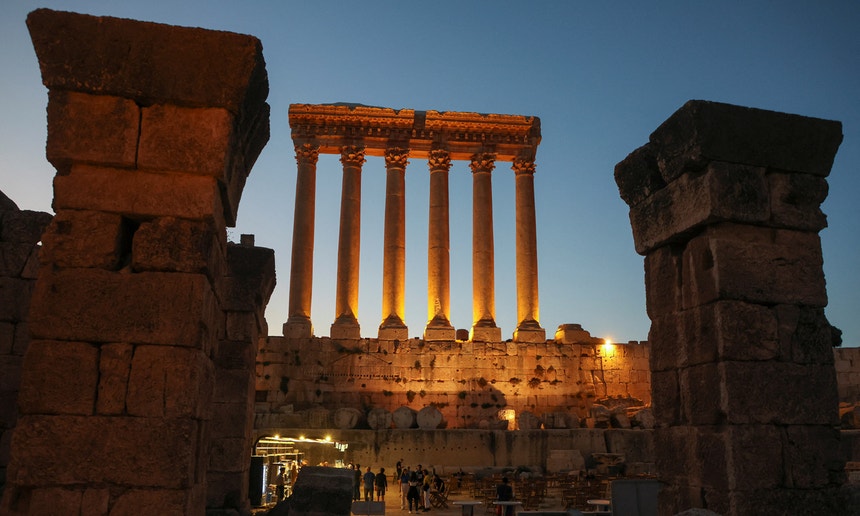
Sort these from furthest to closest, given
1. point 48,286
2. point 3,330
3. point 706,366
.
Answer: point 3,330
point 706,366
point 48,286

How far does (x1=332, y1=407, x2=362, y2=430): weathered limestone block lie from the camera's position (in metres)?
21.1

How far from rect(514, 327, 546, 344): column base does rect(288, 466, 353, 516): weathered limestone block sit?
18.2m

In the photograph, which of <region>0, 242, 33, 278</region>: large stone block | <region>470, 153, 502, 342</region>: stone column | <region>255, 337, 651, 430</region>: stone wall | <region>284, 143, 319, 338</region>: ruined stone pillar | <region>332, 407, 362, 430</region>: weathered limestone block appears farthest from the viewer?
<region>470, 153, 502, 342</region>: stone column

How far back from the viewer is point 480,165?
29.3 meters

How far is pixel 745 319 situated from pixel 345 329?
2071 centimetres

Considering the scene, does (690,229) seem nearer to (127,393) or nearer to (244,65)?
(244,65)

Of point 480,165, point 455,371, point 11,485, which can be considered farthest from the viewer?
point 480,165

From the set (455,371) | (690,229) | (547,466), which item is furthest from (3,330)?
(455,371)

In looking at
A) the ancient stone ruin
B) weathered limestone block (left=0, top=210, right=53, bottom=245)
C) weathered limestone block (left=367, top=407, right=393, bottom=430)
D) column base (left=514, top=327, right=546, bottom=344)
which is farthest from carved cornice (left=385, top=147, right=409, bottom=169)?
weathered limestone block (left=0, top=210, right=53, bottom=245)

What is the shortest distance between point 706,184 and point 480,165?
23318 mm

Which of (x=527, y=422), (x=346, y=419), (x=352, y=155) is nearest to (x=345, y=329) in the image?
(x=346, y=419)

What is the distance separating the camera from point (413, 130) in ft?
96.5

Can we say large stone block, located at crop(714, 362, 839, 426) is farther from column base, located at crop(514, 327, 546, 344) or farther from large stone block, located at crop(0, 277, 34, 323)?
column base, located at crop(514, 327, 546, 344)

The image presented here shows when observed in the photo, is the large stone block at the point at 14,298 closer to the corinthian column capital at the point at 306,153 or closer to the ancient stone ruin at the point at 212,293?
the ancient stone ruin at the point at 212,293
